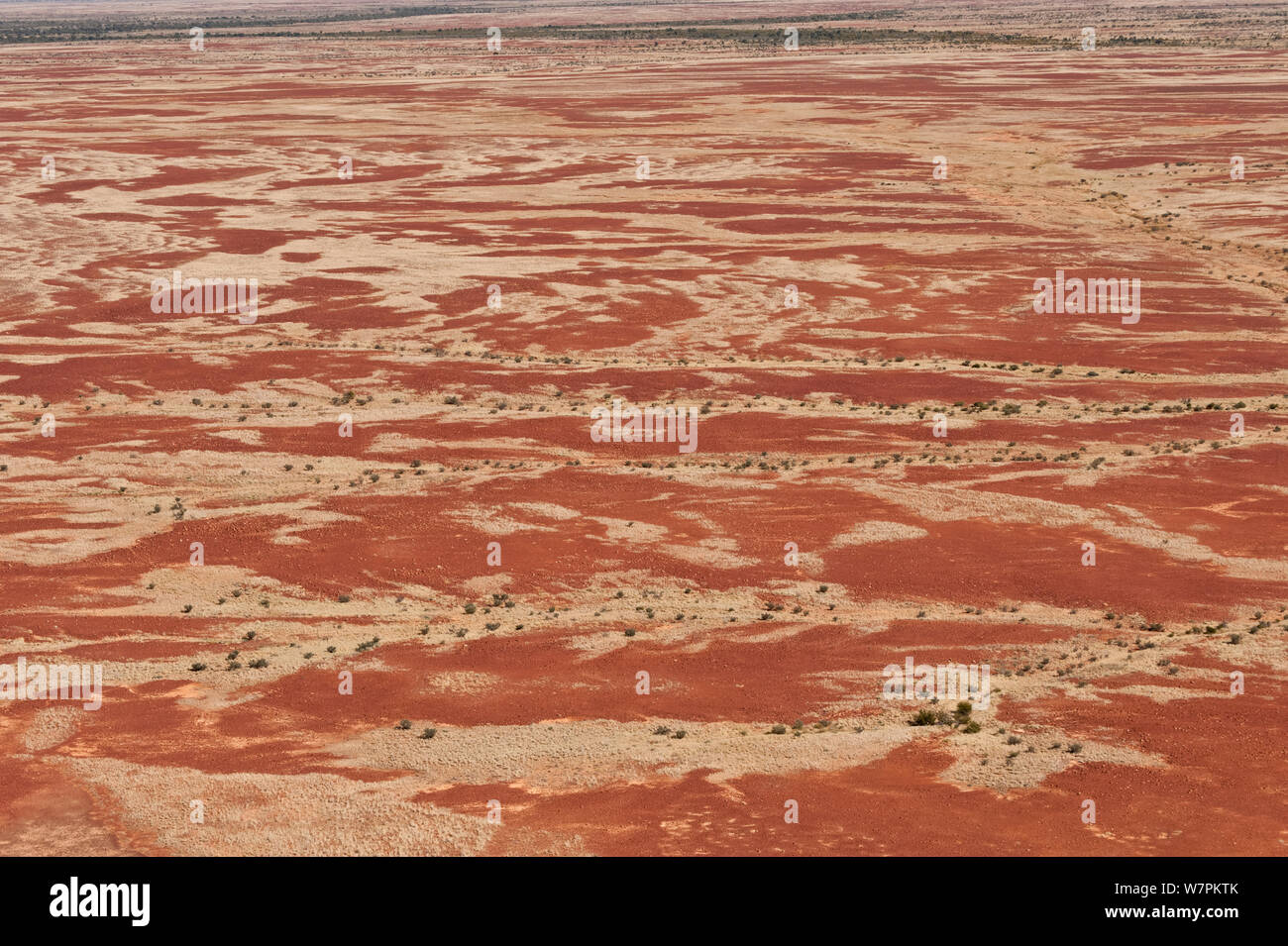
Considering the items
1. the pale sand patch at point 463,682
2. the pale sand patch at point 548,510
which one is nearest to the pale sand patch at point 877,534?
the pale sand patch at point 548,510

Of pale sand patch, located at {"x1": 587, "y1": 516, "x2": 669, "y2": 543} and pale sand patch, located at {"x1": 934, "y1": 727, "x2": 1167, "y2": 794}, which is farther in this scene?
pale sand patch, located at {"x1": 587, "y1": 516, "x2": 669, "y2": 543}

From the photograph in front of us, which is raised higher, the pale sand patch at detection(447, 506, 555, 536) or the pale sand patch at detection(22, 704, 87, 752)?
the pale sand patch at detection(447, 506, 555, 536)

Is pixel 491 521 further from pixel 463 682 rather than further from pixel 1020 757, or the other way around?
pixel 1020 757

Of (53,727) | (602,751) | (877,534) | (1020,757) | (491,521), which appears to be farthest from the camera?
(491,521)

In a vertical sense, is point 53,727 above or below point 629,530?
below

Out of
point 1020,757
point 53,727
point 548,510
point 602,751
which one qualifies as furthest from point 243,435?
point 1020,757

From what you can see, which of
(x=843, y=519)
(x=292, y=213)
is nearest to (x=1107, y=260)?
(x=843, y=519)

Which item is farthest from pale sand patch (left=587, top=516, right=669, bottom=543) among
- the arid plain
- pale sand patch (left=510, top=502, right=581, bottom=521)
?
pale sand patch (left=510, top=502, right=581, bottom=521)

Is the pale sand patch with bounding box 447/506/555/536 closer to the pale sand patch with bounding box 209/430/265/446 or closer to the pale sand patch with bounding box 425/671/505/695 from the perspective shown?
the pale sand patch with bounding box 425/671/505/695

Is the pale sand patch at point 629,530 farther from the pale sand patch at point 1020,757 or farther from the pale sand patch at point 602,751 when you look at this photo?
the pale sand patch at point 1020,757
